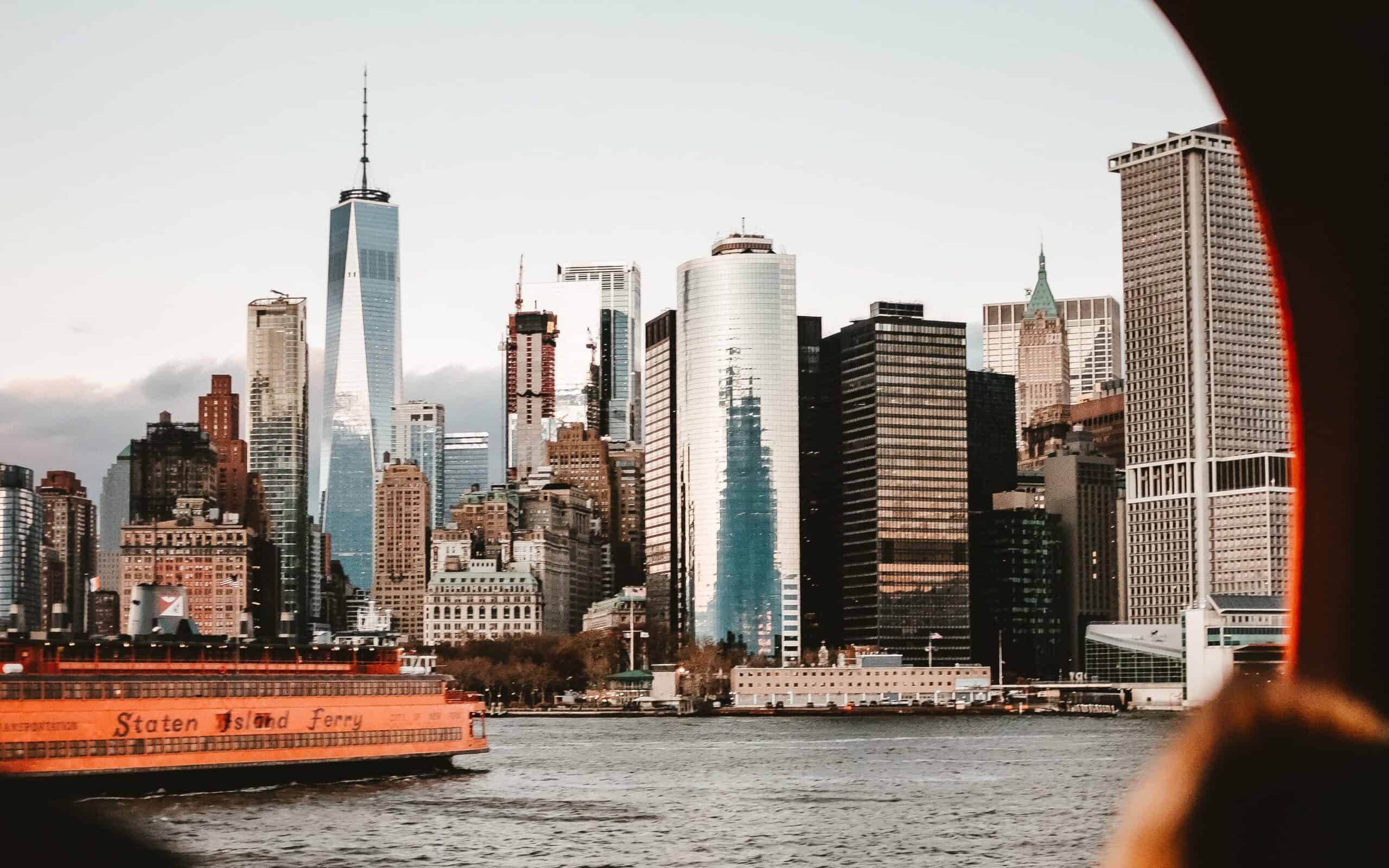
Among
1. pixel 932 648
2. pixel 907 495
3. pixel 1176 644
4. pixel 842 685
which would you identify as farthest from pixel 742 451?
pixel 1176 644

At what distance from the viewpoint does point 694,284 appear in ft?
647

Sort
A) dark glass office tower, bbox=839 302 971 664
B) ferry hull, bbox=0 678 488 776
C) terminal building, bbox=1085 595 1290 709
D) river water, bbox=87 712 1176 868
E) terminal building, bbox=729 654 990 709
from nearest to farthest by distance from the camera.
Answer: river water, bbox=87 712 1176 868, ferry hull, bbox=0 678 488 776, terminal building, bbox=1085 595 1290 709, terminal building, bbox=729 654 990 709, dark glass office tower, bbox=839 302 971 664

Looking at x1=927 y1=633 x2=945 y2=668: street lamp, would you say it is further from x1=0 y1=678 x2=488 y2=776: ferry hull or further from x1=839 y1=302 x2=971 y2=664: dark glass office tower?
x1=0 y1=678 x2=488 y2=776: ferry hull

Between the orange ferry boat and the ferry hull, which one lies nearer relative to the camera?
the ferry hull

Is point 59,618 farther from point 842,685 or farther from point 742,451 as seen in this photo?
point 742,451

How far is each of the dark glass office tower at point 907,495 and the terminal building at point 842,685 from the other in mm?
5980

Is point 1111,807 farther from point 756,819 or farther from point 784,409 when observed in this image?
point 784,409

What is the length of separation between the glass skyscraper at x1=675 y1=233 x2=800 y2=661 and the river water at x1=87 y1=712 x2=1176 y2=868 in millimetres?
90032

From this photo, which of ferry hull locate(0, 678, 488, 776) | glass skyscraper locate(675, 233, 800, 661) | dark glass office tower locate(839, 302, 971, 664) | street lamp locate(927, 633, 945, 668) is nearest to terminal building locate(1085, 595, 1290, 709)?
dark glass office tower locate(839, 302, 971, 664)

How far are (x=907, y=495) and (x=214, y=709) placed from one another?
141572 mm

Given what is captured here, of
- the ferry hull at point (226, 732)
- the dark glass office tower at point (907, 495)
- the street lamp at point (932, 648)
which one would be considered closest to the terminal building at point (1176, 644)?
the dark glass office tower at point (907, 495)

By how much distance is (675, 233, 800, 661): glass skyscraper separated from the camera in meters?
188

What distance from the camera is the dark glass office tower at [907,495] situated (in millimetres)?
190375

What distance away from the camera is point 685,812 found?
183 feet
